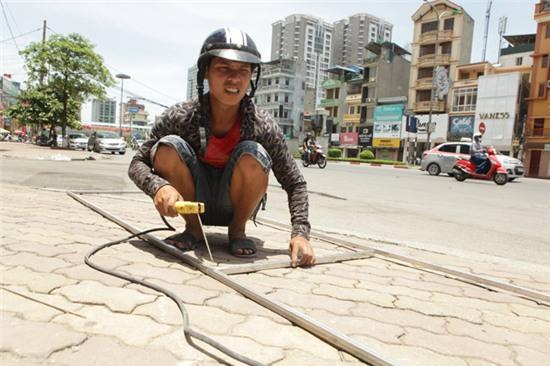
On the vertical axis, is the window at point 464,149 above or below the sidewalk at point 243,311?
above

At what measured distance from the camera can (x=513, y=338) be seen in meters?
1.65

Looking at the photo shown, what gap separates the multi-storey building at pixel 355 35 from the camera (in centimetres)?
8375

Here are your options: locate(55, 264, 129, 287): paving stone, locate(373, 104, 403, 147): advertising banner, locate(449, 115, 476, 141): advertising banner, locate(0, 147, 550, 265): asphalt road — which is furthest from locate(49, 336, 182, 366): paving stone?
locate(373, 104, 403, 147): advertising banner

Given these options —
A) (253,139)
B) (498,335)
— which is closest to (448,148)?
(253,139)

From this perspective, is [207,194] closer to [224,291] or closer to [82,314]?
[224,291]

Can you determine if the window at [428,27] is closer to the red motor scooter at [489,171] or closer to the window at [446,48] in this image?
the window at [446,48]

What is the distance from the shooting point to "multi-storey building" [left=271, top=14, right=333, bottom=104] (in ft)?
291

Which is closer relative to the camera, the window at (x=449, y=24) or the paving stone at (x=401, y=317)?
the paving stone at (x=401, y=317)

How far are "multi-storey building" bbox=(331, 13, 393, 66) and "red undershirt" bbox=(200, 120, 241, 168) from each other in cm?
8639

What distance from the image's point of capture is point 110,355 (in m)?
1.28

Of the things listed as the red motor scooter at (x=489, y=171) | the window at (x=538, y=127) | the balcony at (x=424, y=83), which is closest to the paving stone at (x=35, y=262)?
the red motor scooter at (x=489, y=171)

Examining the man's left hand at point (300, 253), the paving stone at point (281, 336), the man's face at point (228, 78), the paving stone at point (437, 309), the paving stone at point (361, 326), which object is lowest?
the paving stone at point (437, 309)

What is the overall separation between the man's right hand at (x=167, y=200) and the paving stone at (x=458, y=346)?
4.02 feet

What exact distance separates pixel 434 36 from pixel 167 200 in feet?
141
